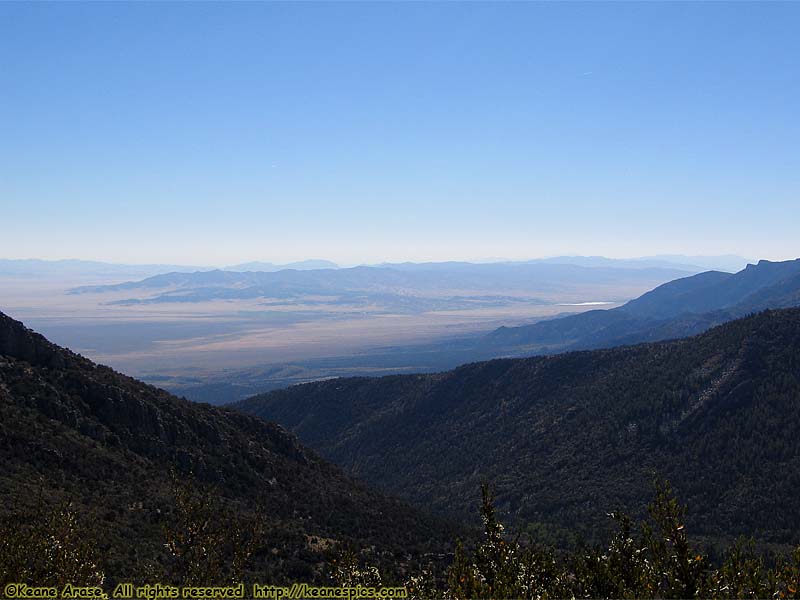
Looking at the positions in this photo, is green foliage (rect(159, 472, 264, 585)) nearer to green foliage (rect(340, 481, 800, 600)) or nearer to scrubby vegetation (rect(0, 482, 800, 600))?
scrubby vegetation (rect(0, 482, 800, 600))

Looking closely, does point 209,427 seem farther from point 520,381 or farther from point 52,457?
point 520,381

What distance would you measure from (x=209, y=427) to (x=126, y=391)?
21.4 feet

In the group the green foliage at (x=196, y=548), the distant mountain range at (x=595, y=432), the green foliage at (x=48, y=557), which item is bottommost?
the distant mountain range at (x=595, y=432)

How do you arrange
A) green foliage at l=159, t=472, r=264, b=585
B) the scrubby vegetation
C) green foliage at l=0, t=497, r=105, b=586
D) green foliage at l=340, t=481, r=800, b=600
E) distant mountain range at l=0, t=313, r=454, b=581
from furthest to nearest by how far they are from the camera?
distant mountain range at l=0, t=313, r=454, b=581
green foliage at l=159, t=472, r=264, b=585
green foliage at l=0, t=497, r=105, b=586
the scrubby vegetation
green foliage at l=340, t=481, r=800, b=600

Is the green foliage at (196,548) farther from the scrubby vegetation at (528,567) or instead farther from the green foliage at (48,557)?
the green foliage at (48,557)

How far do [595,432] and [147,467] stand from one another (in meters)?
46.7

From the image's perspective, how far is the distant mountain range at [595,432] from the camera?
49.8m

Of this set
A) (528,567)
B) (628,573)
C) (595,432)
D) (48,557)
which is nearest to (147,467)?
(48,557)

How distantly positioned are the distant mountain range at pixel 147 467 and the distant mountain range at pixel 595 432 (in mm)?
16426

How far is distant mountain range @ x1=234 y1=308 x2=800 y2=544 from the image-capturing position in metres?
49.8

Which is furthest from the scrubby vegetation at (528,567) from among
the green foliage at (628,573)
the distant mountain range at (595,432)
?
the distant mountain range at (595,432)

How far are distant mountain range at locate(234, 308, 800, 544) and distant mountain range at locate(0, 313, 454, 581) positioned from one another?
16.4 metres

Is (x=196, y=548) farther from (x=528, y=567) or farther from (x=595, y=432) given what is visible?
(x=595, y=432)

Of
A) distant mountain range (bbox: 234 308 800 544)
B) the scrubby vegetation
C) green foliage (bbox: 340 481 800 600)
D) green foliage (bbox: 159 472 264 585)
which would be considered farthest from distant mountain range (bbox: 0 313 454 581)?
distant mountain range (bbox: 234 308 800 544)
